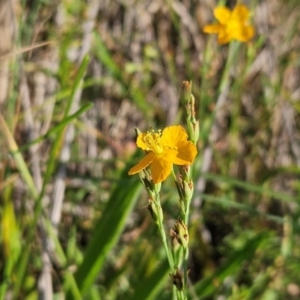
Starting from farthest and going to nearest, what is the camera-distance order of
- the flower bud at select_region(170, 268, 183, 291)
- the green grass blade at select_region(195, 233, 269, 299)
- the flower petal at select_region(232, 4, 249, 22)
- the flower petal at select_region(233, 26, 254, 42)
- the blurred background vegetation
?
the blurred background vegetation < the flower petal at select_region(232, 4, 249, 22) < the flower petal at select_region(233, 26, 254, 42) < the green grass blade at select_region(195, 233, 269, 299) < the flower bud at select_region(170, 268, 183, 291)

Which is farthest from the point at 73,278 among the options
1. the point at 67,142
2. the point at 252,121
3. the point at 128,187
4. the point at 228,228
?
the point at 252,121

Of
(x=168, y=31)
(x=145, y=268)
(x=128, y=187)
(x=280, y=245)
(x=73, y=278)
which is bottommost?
(x=280, y=245)

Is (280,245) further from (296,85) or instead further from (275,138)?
(296,85)

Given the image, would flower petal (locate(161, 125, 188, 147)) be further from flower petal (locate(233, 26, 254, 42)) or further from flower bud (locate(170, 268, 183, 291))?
flower petal (locate(233, 26, 254, 42))

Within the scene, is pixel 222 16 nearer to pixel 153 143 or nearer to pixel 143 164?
pixel 153 143

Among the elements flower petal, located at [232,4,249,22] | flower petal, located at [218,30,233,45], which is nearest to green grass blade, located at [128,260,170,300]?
flower petal, located at [218,30,233,45]

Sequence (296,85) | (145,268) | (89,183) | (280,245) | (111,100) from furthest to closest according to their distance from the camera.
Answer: (296,85) → (111,100) → (89,183) → (280,245) → (145,268)

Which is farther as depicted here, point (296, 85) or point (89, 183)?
point (296, 85)
